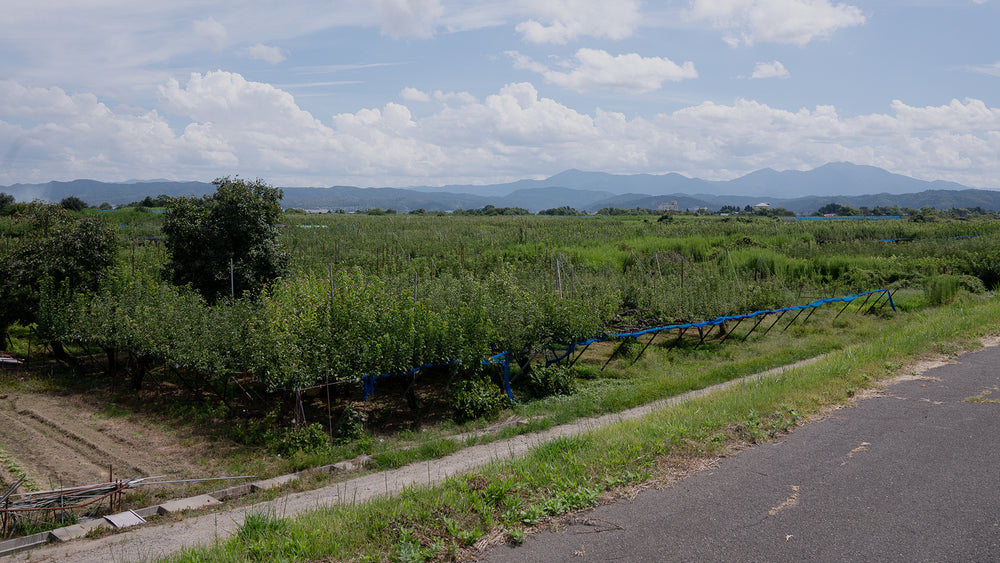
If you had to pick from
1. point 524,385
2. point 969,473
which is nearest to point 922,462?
point 969,473

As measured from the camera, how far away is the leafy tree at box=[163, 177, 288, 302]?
16391 millimetres

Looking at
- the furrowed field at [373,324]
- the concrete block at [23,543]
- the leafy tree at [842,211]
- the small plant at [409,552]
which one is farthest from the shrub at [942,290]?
the leafy tree at [842,211]

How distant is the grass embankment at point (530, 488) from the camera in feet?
16.1

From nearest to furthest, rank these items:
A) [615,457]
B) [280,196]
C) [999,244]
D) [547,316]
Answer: [615,457]
[547,316]
[280,196]
[999,244]

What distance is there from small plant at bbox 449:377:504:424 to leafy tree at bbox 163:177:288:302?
8026 mm

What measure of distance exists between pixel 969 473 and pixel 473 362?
7730 mm

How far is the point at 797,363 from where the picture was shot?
1381cm

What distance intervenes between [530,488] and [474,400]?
5690 mm

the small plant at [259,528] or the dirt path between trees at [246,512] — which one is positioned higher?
the small plant at [259,528]

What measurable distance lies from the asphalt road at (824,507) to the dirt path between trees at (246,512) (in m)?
2.42

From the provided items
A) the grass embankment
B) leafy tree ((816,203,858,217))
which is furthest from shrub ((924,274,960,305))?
leafy tree ((816,203,858,217))

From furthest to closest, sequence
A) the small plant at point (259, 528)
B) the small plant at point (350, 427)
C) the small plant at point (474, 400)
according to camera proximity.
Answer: the small plant at point (474, 400)
the small plant at point (350, 427)
the small plant at point (259, 528)

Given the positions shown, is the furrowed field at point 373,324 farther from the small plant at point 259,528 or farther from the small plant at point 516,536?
the small plant at point 516,536

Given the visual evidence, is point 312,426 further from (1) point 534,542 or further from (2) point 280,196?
(2) point 280,196
